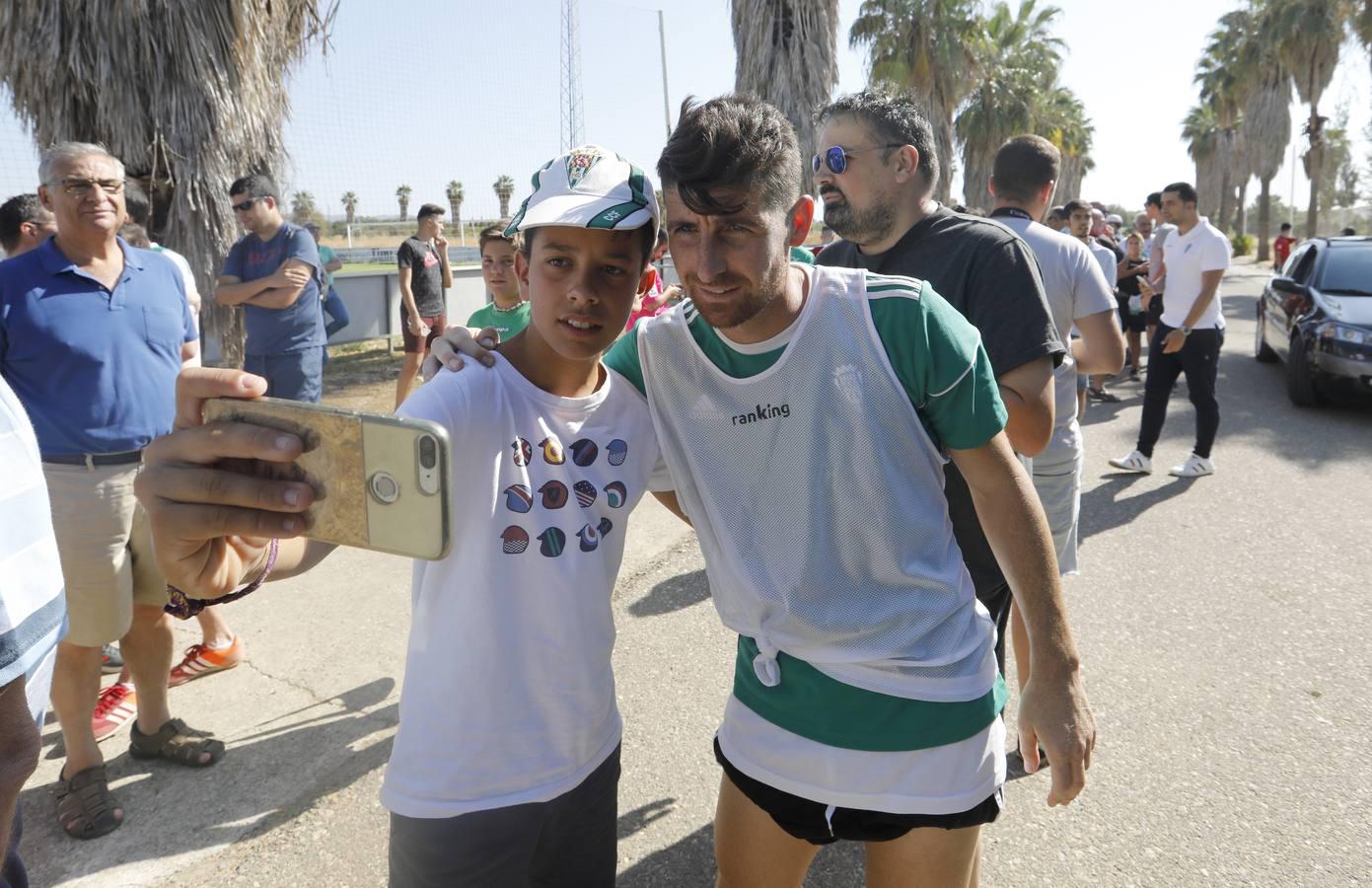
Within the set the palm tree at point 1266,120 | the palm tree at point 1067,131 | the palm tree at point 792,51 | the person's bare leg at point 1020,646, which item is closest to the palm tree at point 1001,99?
the palm tree at point 1067,131

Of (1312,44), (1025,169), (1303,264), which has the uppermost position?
(1312,44)

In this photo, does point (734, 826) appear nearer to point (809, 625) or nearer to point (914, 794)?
point (914, 794)

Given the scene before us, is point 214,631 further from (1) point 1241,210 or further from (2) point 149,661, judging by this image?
(1) point 1241,210

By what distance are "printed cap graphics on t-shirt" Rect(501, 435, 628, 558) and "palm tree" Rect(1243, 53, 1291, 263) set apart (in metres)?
45.4

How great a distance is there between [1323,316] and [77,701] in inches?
422

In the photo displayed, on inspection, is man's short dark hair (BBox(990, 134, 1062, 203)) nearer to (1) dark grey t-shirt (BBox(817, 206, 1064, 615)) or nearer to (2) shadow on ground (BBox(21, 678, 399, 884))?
(1) dark grey t-shirt (BBox(817, 206, 1064, 615))

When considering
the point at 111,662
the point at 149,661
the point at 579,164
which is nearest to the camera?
the point at 579,164

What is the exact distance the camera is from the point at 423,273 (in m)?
9.00

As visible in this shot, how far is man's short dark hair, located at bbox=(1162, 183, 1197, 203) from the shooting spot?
7109mm

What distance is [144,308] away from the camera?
3342mm

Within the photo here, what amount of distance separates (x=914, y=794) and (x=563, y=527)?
0.86 meters

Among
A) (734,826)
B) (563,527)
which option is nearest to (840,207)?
(563,527)

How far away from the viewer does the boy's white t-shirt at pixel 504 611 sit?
1.51 meters

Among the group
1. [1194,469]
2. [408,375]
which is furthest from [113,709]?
[1194,469]
